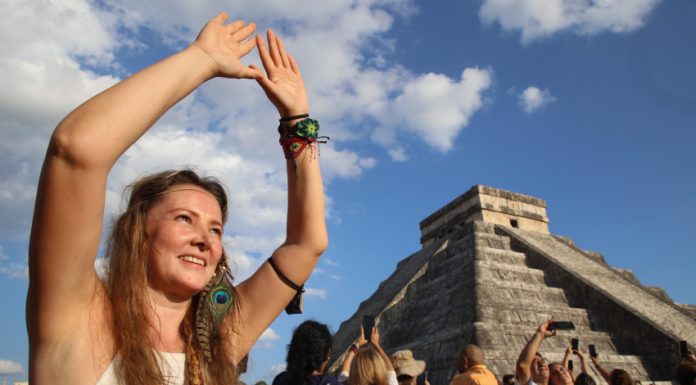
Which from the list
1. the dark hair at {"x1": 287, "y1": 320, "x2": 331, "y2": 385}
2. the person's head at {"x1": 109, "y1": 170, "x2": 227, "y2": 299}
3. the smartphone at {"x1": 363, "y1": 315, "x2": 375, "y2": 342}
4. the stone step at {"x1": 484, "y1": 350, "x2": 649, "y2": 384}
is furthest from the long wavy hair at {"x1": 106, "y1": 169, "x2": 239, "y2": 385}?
the stone step at {"x1": 484, "y1": 350, "x2": 649, "y2": 384}

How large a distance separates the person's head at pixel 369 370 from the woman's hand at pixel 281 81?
2126mm

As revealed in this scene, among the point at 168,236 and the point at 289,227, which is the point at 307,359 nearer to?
the point at 289,227

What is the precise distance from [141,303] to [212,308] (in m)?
0.26

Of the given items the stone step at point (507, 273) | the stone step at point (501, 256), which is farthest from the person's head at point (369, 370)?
the stone step at point (501, 256)

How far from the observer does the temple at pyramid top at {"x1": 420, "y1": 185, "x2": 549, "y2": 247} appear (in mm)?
19797

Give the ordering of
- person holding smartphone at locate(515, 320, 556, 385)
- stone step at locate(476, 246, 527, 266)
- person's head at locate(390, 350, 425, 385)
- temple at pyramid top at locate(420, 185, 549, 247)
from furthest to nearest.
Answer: temple at pyramid top at locate(420, 185, 549, 247) < stone step at locate(476, 246, 527, 266) < person's head at locate(390, 350, 425, 385) < person holding smartphone at locate(515, 320, 556, 385)

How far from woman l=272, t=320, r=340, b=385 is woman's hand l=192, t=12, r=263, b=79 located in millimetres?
2282

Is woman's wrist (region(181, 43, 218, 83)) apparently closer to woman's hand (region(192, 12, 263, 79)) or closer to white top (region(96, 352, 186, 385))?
woman's hand (region(192, 12, 263, 79))

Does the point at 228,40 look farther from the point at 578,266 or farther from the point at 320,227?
the point at 578,266

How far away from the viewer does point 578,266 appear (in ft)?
57.8

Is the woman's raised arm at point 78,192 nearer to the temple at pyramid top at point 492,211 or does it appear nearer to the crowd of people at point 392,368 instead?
the crowd of people at point 392,368

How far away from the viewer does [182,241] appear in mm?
1581

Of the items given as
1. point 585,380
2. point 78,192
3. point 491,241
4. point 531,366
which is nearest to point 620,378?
point 585,380

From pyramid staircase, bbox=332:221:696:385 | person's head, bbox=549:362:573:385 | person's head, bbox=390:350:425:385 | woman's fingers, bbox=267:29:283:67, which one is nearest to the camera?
woman's fingers, bbox=267:29:283:67
